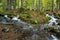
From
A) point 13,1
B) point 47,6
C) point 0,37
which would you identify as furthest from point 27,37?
point 47,6

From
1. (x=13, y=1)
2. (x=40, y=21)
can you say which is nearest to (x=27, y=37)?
(x=40, y=21)

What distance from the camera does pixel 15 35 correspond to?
1497 centimetres

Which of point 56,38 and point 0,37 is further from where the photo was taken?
point 56,38

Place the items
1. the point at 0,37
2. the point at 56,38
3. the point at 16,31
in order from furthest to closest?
the point at 16,31 < the point at 56,38 < the point at 0,37

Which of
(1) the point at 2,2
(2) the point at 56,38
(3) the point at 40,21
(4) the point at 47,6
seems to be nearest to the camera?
(2) the point at 56,38

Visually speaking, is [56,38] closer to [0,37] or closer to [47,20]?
[0,37]

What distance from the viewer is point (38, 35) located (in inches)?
609

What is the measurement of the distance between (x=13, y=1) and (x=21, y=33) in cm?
3649

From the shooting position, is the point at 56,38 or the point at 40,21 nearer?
the point at 56,38

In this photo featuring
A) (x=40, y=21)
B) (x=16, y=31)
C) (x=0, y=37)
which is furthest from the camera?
(x=40, y=21)

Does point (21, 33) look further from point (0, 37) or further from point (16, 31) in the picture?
point (0, 37)

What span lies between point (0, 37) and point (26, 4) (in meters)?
38.7

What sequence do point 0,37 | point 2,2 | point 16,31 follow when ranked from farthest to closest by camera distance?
point 2,2, point 16,31, point 0,37

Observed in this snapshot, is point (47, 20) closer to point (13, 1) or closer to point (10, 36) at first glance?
point (10, 36)
